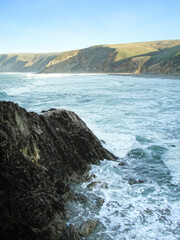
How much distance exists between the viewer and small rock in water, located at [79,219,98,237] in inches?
194

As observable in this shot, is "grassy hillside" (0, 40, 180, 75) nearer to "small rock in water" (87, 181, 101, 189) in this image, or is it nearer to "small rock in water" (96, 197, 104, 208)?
"small rock in water" (87, 181, 101, 189)

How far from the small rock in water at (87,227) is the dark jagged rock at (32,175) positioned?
435 mm

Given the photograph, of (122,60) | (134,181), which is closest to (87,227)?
(134,181)

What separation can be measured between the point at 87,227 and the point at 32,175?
1.81 metres

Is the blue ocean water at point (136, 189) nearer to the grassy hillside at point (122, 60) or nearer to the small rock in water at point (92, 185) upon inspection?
the small rock in water at point (92, 185)

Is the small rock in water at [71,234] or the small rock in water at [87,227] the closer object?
the small rock in water at [71,234]

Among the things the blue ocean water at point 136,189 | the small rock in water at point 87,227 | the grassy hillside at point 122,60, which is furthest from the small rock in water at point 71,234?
the grassy hillside at point 122,60

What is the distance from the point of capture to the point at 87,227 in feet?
16.7

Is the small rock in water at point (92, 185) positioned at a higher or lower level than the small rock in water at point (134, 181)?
higher

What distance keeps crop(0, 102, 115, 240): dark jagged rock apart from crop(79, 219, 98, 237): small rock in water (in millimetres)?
435

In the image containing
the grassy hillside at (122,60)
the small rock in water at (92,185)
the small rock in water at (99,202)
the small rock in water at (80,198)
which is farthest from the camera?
the grassy hillside at (122,60)

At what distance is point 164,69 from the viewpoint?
80188mm

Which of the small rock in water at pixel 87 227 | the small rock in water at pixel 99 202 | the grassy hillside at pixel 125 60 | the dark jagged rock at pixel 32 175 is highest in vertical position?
the grassy hillside at pixel 125 60

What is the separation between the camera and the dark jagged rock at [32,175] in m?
4.46
